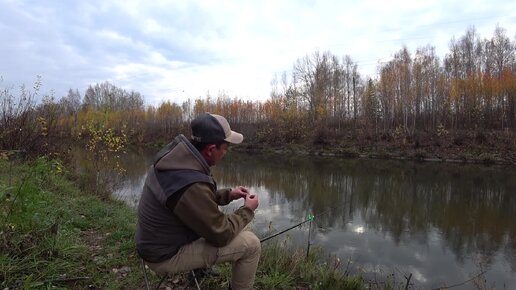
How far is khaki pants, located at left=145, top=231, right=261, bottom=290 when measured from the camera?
2.41 m

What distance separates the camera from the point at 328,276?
4.37 m

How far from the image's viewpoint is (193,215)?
2.14m

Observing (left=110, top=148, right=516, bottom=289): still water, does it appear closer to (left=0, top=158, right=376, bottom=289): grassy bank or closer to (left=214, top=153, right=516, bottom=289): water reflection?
(left=214, top=153, right=516, bottom=289): water reflection

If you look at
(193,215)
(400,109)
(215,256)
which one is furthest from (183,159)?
(400,109)

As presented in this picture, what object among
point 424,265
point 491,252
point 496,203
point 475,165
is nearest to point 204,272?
point 424,265

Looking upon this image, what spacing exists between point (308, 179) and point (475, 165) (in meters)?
12.9

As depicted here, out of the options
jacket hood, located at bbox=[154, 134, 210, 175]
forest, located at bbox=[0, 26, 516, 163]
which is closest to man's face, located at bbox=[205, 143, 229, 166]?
jacket hood, located at bbox=[154, 134, 210, 175]

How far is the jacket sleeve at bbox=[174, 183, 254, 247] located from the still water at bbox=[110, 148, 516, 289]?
4.01 metres

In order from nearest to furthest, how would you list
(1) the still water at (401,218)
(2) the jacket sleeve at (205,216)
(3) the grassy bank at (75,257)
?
(2) the jacket sleeve at (205,216) < (3) the grassy bank at (75,257) < (1) the still water at (401,218)

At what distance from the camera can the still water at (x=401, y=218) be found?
267 inches

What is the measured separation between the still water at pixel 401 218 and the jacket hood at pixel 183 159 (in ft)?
14.2

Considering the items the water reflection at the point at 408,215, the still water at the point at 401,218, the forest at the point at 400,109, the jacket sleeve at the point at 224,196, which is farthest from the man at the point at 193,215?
the forest at the point at 400,109

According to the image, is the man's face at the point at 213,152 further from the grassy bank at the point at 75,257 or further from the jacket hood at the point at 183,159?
the grassy bank at the point at 75,257

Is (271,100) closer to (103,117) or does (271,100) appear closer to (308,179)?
(308,179)
